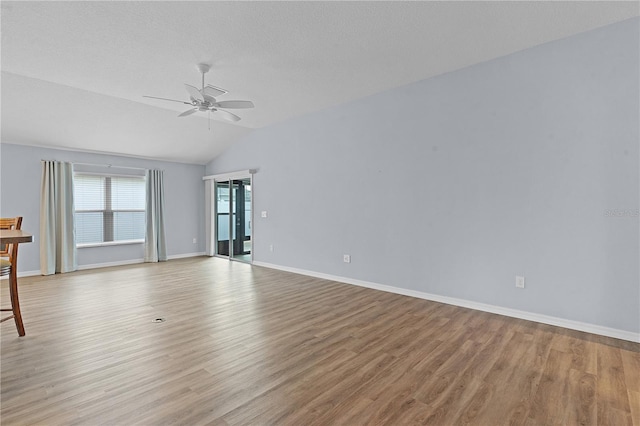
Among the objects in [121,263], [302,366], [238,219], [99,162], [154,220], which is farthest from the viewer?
[238,219]

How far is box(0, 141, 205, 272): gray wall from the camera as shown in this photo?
17.9 ft

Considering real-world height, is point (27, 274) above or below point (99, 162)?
below

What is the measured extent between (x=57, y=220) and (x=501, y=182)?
735cm

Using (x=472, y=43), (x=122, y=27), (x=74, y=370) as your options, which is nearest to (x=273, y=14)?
(x=122, y=27)

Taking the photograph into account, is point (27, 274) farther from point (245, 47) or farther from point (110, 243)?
point (245, 47)

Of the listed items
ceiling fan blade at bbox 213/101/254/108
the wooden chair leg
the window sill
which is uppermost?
ceiling fan blade at bbox 213/101/254/108

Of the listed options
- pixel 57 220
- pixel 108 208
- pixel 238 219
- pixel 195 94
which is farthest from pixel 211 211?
pixel 195 94

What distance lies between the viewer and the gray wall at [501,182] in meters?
3.07

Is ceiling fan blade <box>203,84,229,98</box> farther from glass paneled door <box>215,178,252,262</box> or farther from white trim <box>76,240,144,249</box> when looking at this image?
white trim <box>76,240,144,249</box>

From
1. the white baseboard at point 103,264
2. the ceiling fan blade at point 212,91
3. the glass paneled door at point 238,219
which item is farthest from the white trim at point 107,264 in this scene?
the ceiling fan blade at point 212,91

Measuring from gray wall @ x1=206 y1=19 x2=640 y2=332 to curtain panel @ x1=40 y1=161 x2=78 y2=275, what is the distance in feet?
15.3

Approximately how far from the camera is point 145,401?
1988mm

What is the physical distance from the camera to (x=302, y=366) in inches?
96.0

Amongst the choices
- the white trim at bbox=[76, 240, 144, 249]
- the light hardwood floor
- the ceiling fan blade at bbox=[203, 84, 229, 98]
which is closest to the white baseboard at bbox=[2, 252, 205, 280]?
the white trim at bbox=[76, 240, 144, 249]
